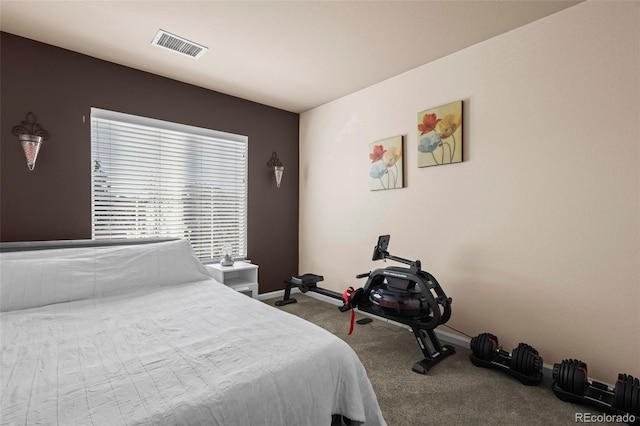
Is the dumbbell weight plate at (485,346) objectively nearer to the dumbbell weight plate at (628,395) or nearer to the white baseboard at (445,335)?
the white baseboard at (445,335)

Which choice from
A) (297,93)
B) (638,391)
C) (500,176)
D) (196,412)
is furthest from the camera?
(297,93)

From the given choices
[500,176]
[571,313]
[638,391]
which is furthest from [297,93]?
[638,391]

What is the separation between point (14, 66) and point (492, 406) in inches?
169

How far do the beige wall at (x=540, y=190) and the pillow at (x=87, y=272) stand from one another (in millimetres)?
2074

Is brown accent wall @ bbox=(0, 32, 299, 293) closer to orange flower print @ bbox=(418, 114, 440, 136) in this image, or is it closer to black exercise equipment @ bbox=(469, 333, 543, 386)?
orange flower print @ bbox=(418, 114, 440, 136)

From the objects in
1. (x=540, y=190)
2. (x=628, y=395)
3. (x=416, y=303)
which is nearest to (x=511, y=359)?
(x=628, y=395)

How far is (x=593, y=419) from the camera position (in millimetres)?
1767

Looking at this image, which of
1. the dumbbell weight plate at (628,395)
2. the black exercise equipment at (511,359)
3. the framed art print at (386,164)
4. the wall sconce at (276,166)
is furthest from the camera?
the wall sconce at (276,166)

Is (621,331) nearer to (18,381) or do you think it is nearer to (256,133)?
(18,381)

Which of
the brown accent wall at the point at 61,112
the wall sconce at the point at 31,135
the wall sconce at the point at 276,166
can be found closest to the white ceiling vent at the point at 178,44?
the brown accent wall at the point at 61,112

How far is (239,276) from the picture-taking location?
3.68 metres

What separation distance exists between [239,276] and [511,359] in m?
2.75

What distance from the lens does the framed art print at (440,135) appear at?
9.01 feet

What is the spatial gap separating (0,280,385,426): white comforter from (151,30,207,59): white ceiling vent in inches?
83.9
